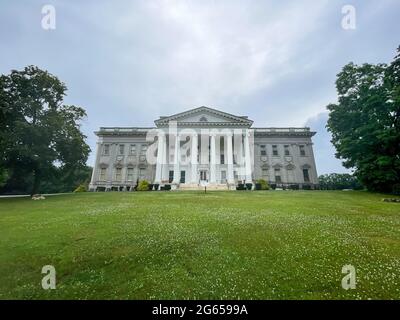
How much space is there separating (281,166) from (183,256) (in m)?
44.9

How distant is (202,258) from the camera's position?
22.2 feet

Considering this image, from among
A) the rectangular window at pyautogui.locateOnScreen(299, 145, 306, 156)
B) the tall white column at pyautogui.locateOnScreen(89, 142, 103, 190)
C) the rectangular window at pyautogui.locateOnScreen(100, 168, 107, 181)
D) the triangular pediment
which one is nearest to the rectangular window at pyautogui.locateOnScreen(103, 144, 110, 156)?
the tall white column at pyautogui.locateOnScreen(89, 142, 103, 190)

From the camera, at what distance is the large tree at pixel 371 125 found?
23720 mm

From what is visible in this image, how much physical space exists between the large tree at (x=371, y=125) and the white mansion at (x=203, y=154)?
53.5 feet

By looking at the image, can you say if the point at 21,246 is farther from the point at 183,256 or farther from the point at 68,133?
the point at 68,133

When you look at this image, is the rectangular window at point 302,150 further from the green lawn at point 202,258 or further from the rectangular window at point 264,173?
the green lawn at point 202,258

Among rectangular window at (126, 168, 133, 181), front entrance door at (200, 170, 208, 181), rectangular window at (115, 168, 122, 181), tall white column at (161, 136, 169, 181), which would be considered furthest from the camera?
rectangular window at (115, 168, 122, 181)

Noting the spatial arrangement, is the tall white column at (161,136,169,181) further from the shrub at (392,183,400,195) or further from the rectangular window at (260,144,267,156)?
the shrub at (392,183,400,195)

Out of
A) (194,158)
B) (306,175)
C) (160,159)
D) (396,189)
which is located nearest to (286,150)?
(306,175)

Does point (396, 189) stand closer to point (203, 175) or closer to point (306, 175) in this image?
point (306, 175)

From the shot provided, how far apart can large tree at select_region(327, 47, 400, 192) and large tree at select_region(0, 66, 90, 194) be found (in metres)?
32.2

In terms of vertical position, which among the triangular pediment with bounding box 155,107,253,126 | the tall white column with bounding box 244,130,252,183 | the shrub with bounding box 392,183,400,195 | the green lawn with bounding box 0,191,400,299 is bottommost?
the green lawn with bounding box 0,191,400,299

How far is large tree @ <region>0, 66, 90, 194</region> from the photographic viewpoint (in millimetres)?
23516

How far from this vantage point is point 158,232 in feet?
30.4
